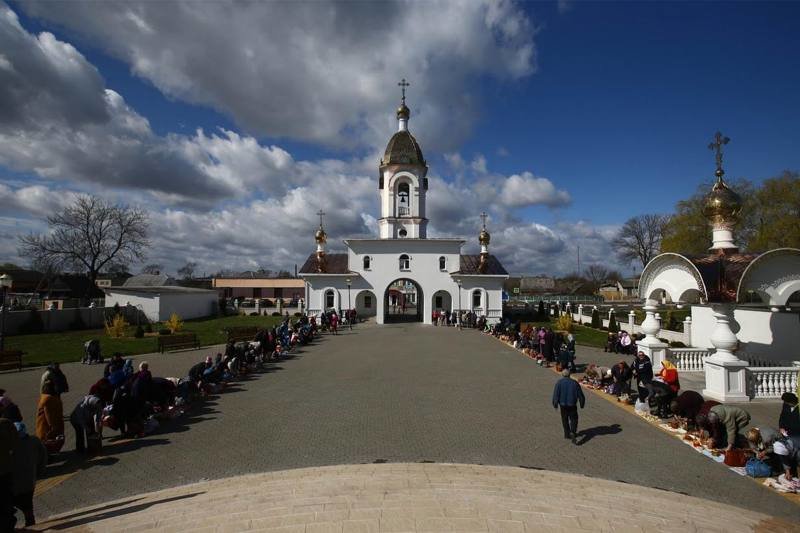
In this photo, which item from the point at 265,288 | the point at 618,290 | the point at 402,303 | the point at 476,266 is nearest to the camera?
the point at 476,266

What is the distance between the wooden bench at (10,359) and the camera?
15203 mm

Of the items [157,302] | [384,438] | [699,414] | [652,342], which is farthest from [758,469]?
[157,302]

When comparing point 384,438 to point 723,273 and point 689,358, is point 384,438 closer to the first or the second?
point 723,273

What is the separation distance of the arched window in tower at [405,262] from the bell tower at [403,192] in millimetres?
1823

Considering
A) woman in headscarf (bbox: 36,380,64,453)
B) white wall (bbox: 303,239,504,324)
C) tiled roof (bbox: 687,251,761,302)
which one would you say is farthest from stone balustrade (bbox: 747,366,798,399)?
white wall (bbox: 303,239,504,324)

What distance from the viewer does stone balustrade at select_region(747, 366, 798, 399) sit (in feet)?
37.3

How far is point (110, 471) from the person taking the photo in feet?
23.0

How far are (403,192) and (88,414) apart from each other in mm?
29938

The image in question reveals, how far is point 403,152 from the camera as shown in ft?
117

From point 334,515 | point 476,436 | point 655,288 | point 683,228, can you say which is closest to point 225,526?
point 334,515

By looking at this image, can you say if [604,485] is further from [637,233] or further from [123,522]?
[637,233]

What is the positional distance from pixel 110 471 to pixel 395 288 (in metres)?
58.7

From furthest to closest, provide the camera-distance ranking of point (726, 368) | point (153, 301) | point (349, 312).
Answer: point (153, 301) → point (349, 312) → point (726, 368)

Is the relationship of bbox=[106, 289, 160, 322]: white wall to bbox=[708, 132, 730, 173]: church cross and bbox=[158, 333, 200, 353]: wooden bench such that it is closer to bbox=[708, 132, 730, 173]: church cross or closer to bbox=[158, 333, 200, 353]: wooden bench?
bbox=[158, 333, 200, 353]: wooden bench
